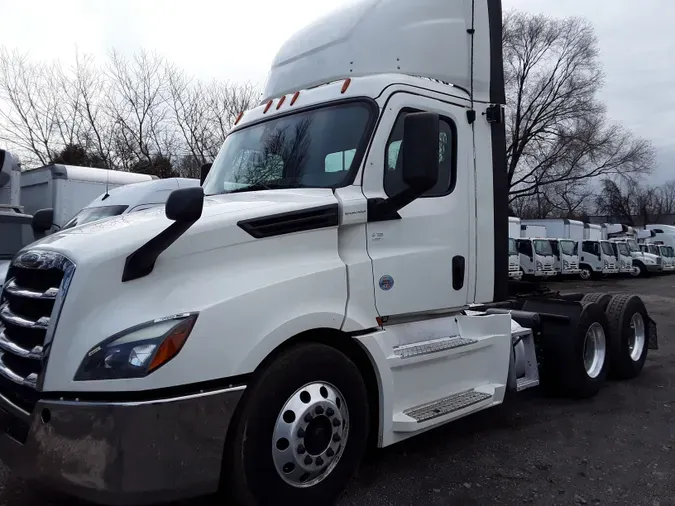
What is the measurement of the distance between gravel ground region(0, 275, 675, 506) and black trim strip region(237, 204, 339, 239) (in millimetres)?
1774

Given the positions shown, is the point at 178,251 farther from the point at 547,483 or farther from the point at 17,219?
the point at 17,219

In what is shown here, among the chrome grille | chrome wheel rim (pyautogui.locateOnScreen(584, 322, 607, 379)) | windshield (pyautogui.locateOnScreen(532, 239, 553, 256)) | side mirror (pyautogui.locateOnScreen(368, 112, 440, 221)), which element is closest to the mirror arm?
side mirror (pyautogui.locateOnScreen(368, 112, 440, 221))

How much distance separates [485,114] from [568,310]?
8.79 feet

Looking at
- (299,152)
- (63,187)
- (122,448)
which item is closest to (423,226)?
(299,152)

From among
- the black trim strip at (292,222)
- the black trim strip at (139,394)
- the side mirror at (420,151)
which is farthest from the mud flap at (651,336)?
the black trim strip at (139,394)

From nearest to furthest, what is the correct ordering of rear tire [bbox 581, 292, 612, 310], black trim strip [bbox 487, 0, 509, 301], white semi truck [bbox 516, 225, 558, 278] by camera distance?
black trim strip [bbox 487, 0, 509, 301], rear tire [bbox 581, 292, 612, 310], white semi truck [bbox 516, 225, 558, 278]

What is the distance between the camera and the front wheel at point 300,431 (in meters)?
3.02

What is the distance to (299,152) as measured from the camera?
13.5 feet

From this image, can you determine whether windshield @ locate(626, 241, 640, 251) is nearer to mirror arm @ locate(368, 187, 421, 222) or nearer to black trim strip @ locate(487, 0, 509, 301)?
black trim strip @ locate(487, 0, 509, 301)

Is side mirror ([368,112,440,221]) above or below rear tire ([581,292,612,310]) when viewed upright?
above

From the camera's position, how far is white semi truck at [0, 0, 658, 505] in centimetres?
272

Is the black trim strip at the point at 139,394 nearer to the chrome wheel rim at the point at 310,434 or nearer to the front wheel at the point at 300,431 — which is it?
the front wheel at the point at 300,431

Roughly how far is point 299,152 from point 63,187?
437 inches

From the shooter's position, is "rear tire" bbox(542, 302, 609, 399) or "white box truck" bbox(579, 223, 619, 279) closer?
"rear tire" bbox(542, 302, 609, 399)
